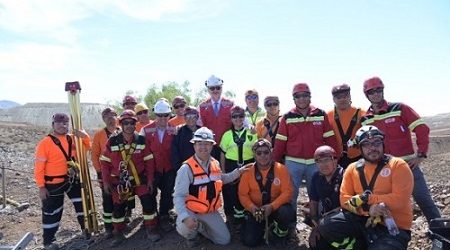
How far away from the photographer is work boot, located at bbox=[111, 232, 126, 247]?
7.57 m

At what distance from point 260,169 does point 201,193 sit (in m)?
1.02

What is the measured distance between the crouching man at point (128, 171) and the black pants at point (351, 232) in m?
3.13

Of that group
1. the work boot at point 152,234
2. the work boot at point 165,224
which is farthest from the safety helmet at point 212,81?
the work boot at point 152,234

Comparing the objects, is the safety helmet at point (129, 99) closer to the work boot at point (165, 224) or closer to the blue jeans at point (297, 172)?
the work boot at point (165, 224)

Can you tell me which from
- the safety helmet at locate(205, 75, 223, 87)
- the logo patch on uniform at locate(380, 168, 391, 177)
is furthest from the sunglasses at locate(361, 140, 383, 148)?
the safety helmet at locate(205, 75, 223, 87)

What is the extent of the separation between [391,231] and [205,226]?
9.62ft

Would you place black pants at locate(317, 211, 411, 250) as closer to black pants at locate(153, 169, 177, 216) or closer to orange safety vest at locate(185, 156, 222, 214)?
orange safety vest at locate(185, 156, 222, 214)

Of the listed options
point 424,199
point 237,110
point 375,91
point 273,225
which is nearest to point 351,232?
point 424,199

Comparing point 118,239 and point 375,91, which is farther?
point 118,239

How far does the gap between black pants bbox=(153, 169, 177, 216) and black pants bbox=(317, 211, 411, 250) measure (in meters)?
3.04

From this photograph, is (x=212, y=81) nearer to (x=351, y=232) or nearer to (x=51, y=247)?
(x=351, y=232)

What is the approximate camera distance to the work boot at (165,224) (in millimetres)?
7715

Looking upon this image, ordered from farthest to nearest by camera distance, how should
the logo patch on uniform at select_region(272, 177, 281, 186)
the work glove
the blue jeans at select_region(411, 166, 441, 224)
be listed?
the logo patch on uniform at select_region(272, 177, 281, 186), the blue jeans at select_region(411, 166, 441, 224), the work glove

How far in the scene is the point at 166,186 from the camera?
779 centimetres
